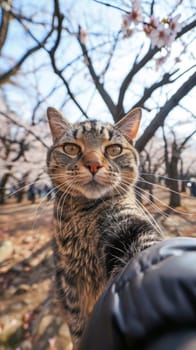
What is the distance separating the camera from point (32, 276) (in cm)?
268

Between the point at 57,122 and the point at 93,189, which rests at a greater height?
the point at 57,122

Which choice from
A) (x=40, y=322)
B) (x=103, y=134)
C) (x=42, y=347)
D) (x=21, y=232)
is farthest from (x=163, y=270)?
(x=21, y=232)

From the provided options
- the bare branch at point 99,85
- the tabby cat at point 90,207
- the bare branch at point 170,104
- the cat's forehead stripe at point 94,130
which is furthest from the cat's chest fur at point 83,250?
the bare branch at point 99,85

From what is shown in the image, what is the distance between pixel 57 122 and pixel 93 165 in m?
0.29

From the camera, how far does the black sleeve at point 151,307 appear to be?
0.75ft

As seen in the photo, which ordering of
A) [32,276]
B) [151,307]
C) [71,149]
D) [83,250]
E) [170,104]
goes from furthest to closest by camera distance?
[32,276] → [170,104] → [71,149] → [83,250] → [151,307]

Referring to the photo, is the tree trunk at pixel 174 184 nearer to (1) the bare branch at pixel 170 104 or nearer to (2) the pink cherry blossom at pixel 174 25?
(1) the bare branch at pixel 170 104

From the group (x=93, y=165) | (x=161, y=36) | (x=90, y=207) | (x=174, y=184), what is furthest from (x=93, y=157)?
(x=161, y=36)

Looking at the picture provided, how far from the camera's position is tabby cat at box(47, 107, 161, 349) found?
68cm

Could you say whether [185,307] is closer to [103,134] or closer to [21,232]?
[103,134]

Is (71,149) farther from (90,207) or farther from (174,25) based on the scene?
(174,25)

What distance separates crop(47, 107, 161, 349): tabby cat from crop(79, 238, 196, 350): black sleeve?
318 millimetres

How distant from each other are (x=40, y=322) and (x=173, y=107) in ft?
6.13

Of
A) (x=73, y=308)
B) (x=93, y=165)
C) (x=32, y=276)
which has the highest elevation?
(x=93, y=165)
